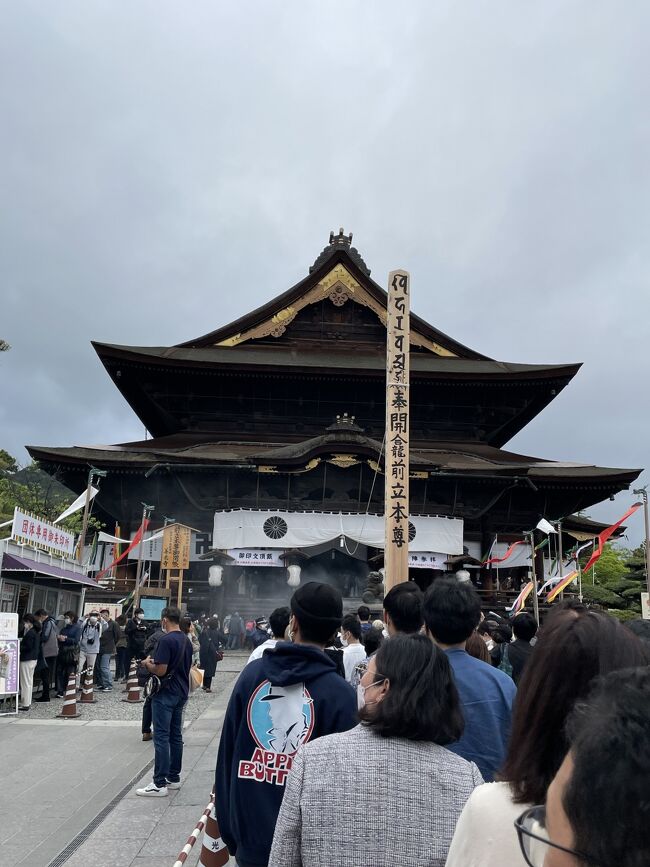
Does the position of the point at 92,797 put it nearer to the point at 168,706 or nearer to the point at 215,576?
the point at 168,706

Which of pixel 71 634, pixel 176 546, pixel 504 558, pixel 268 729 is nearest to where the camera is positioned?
pixel 268 729

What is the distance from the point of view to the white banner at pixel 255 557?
66.4 feet

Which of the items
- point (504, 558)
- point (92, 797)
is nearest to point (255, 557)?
point (504, 558)

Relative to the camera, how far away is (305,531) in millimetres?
20516

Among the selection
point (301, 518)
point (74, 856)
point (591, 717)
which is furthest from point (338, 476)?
point (591, 717)

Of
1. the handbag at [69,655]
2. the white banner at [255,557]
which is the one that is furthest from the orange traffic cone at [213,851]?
the white banner at [255,557]

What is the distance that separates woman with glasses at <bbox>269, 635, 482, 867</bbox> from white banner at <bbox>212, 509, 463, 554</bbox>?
18.5m

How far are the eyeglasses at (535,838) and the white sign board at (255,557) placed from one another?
63.7ft

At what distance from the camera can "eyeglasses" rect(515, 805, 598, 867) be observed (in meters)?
0.92

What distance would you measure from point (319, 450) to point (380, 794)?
19.2 metres

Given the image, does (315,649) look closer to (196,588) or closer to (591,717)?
(591,717)

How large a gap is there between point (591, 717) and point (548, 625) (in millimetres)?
1087

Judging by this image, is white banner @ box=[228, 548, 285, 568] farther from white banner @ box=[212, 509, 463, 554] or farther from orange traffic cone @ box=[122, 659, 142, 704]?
orange traffic cone @ box=[122, 659, 142, 704]

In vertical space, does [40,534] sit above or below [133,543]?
below
